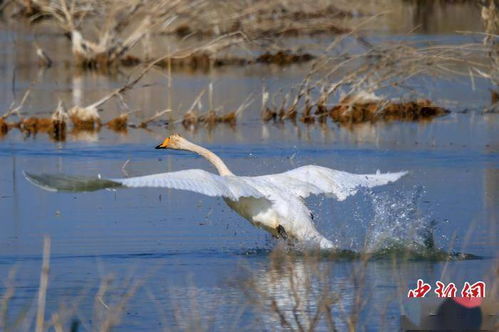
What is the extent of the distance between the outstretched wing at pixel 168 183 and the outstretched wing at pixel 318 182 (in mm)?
516

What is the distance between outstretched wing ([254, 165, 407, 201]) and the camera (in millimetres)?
10156

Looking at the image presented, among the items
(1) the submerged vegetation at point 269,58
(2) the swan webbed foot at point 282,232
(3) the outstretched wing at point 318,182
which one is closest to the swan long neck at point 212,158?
(3) the outstretched wing at point 318,182

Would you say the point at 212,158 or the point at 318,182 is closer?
the point at 318,182

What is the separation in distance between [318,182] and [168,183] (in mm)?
1832

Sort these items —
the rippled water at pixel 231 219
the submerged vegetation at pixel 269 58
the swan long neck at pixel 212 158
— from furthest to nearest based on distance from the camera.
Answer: the submerged vegetation at pixel 269 58 < the swan long neck at pixel 212 158 < the rippled water at pixel 231 219

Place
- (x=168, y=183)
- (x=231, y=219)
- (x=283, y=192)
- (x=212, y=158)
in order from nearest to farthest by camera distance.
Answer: (x=168, y=183), (x=283, y=192), (x=212, y=158), (x=231, y=219)

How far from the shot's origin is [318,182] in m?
10.3

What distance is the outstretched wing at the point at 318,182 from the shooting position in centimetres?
1016

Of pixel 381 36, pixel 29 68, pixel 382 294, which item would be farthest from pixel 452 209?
pixel 381 36

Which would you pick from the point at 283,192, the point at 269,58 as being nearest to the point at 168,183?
the point at 283,192

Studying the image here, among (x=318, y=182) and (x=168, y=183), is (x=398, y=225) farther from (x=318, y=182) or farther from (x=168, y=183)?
(x=168, y=183)

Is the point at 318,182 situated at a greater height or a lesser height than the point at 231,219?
greater

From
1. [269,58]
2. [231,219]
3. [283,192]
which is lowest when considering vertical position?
[231,219]

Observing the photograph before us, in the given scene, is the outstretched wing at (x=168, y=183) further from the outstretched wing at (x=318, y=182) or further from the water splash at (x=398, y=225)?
the water splash at (x=398, y=225)
